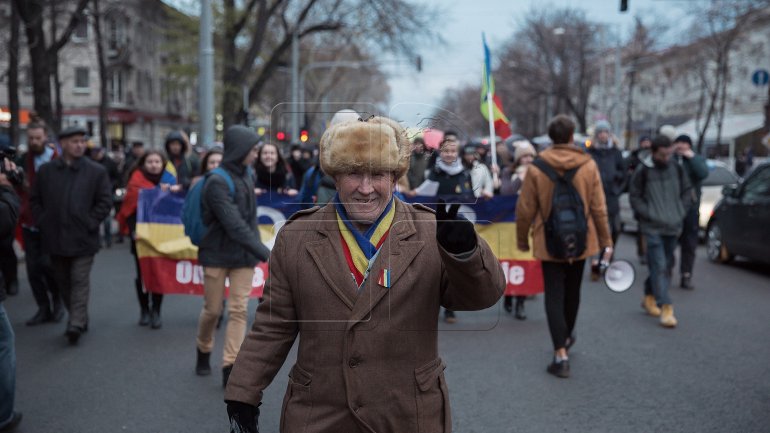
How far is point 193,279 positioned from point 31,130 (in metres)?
2.59

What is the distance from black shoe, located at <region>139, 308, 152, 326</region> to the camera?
809cm

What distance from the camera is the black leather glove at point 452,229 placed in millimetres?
2250

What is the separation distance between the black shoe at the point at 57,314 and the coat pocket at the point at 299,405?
6.36 meters

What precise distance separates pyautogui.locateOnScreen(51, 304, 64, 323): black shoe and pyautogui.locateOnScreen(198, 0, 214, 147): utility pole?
5.99 meters

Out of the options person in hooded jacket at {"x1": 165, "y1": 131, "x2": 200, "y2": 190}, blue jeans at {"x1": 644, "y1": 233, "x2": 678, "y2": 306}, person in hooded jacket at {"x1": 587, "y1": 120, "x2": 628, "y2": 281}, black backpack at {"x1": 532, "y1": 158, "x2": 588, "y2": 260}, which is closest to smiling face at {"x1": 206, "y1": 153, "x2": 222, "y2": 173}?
person in hooded jacket at {"x1": 165, "y1": 131, "x2": 200, "y2": 190}

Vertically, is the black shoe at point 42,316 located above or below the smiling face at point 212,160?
below

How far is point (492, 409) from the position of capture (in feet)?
17.5

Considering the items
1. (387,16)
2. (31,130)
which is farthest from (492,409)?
(387,16)

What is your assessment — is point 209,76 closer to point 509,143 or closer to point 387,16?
point 509,143

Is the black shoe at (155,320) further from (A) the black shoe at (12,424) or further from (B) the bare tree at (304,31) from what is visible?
(B) the bare tree at (304,31)

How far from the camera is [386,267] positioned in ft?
8.19

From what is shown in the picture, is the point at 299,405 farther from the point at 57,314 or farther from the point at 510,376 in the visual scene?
the point at 57,314

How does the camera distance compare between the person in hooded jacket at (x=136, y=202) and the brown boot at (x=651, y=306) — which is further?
the brown boot at (x=651, y=306)

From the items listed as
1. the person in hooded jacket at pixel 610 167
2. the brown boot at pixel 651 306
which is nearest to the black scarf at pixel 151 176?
the brown boot at pixel 651 306
